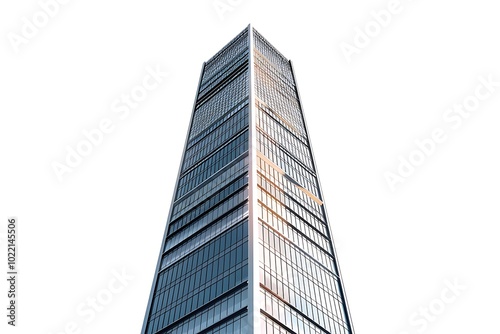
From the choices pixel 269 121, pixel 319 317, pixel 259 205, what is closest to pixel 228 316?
pixel 319 317

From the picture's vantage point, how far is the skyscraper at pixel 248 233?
6756 centimetres

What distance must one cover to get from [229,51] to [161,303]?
86.6 meters

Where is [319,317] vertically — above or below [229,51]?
below

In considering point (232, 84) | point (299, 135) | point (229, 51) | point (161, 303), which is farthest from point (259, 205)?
point (229, 51)

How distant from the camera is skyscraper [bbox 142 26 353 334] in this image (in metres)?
67.6

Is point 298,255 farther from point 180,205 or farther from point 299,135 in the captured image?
point 299,135

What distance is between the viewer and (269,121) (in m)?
105

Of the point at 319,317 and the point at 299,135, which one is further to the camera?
the point at 299,135

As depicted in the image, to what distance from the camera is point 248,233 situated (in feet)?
242

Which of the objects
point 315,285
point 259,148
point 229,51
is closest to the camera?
point 315,285

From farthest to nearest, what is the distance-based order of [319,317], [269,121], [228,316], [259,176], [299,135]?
[299,135], [269,121], [259,176], [319,317], [228,316]

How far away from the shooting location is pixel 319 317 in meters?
71.6

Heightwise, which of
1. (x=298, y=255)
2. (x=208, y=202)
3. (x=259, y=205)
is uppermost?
(x=208, y=202)

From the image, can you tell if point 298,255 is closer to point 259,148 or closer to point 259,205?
point 259,205
